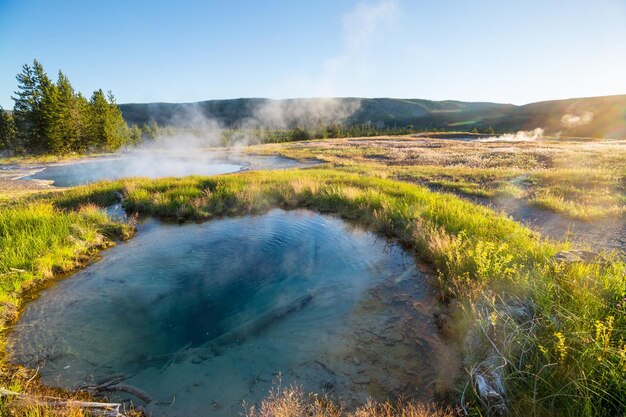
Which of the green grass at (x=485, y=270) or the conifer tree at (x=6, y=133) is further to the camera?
the conifer tree at (x=6, y=133)

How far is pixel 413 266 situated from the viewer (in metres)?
7.21

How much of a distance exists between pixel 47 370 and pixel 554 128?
130 m

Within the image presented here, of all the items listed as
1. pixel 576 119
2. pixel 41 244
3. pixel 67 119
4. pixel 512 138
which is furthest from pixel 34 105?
pixel 576 119

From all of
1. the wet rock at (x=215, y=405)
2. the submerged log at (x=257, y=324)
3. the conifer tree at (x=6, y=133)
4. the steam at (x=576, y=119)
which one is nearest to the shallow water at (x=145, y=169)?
the submerged log at (x=257, y=324)

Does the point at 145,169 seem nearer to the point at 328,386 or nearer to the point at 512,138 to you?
the point at 328,386

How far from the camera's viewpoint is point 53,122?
4397 centimetres

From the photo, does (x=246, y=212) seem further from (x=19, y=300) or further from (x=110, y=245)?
(x=19, y=300)

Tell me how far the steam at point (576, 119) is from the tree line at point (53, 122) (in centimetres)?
12790

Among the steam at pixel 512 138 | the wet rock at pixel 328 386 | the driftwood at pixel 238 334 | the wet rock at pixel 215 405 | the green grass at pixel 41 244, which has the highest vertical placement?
the steam at pixel 512 138

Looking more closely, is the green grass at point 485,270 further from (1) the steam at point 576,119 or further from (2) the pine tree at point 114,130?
(1) the steam at point 576,119

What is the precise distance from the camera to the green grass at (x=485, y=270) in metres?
2.97

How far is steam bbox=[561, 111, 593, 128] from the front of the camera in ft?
304

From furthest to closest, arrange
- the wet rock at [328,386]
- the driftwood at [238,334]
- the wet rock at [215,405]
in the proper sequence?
the driftwood at [238,334], the wet rock at [328,386], the wet rock at [215,405]

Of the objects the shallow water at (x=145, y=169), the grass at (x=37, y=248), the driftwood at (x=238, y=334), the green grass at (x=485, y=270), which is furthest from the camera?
the shallow water at (x=145, y=169)
